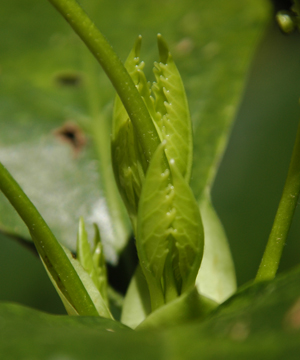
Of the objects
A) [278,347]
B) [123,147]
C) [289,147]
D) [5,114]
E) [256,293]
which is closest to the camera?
[278,347]

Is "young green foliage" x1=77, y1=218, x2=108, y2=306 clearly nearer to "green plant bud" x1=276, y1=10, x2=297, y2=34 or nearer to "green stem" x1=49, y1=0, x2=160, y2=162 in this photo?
"green stem" x1=49, y1=0, x2=160, y2=162

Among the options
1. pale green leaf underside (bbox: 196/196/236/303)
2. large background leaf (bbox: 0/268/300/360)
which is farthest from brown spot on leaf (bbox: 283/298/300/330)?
pale green leaf underside (bbox: 196/196/236/303)

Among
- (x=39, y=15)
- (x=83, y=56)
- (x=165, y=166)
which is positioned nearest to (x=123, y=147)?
(x=165, y=166)

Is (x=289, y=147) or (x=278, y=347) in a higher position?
(x=278, y=347)

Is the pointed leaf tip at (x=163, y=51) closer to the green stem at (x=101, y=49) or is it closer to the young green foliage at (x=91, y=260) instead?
the green stem at (x=101, y=49)

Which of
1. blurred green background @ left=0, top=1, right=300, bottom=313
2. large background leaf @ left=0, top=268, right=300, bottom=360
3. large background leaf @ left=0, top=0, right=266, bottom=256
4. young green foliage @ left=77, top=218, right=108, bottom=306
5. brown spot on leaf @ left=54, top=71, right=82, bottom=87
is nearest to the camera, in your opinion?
large background leaf @ left=0, top=268, right=300, bottom=360

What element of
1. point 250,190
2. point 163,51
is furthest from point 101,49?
point 250,190

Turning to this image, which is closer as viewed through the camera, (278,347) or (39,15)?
(278,347)

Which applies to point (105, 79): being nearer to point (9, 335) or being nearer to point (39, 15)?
point (39, 15)

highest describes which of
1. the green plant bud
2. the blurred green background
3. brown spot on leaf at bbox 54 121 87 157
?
the green plant bud
